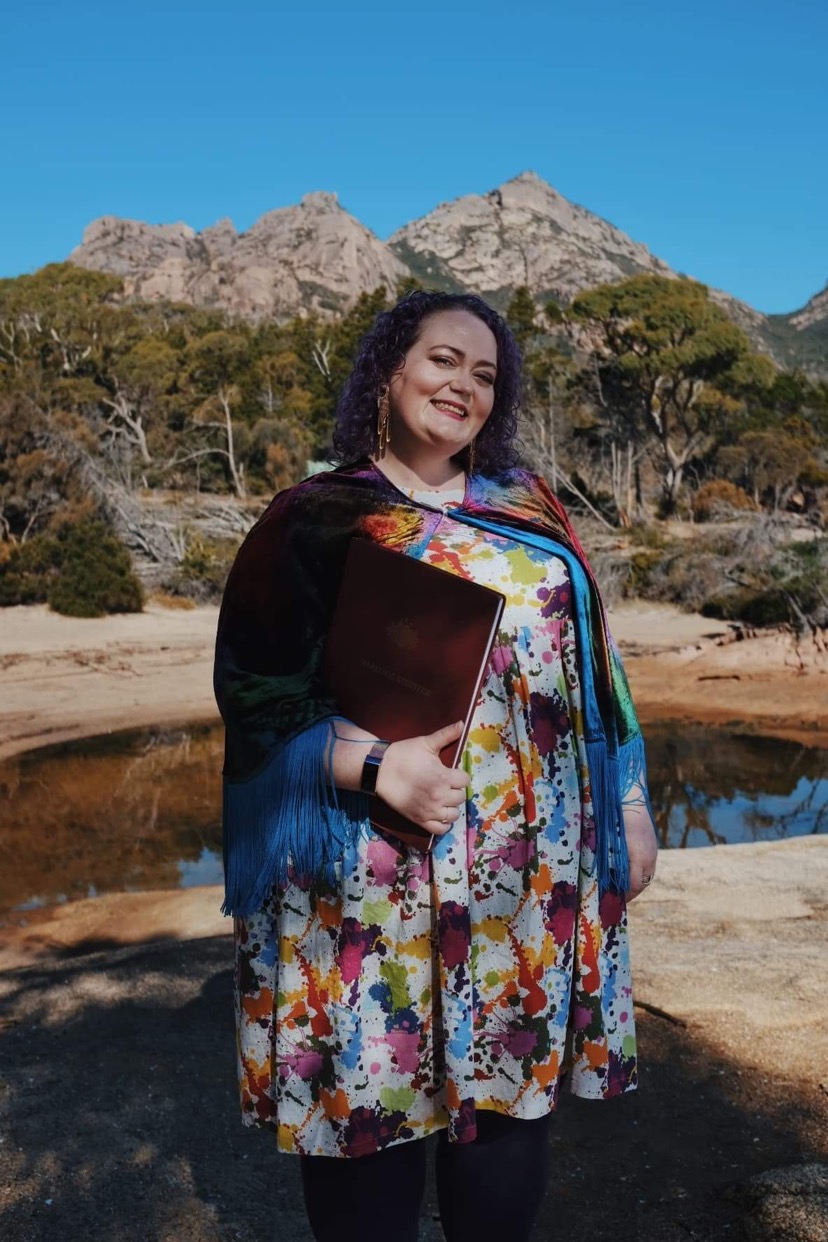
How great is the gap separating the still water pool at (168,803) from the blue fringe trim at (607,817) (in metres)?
5.91

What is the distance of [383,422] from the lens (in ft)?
5.90

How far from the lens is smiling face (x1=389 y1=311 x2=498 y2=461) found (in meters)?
1.75

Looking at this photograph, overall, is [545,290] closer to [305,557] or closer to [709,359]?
[709,359]

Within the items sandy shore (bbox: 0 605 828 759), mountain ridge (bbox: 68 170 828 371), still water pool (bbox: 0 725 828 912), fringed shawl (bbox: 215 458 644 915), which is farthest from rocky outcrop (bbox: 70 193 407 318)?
fringed shawl (bbox: 215 458 644 915)

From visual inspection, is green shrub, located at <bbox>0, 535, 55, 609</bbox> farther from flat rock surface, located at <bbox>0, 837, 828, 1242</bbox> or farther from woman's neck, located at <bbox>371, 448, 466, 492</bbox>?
woman's neck, located at <bbox>371, 448, 466, 492</bbox>

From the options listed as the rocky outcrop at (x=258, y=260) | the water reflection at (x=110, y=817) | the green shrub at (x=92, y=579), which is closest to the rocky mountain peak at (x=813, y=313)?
the rocky outcrop at (x=258, y=260)

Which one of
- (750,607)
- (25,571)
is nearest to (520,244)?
(750,607)

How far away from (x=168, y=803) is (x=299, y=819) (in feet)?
25.9

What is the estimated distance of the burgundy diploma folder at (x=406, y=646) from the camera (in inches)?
58.5

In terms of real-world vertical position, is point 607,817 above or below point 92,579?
above

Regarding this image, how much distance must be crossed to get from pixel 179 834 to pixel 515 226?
103 meters

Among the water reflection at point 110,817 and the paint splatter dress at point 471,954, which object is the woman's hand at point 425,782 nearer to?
the paint splatter dress at point 471,954

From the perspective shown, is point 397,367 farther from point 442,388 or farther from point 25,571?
point 25,571

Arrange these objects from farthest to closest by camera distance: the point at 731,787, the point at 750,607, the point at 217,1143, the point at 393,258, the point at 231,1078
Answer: the point at 393,258
the point at 750,607
the point at 731,787
the point at 231,1078
the point at 217,1143
